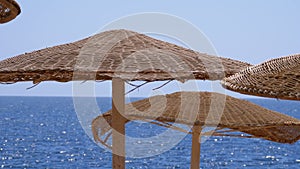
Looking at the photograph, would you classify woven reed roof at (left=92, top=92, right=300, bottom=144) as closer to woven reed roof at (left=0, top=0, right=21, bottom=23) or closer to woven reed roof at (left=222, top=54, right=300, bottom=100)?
woven reed roof at (left=222, top=54, right=300, bottom=100)

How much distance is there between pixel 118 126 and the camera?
3758 mm

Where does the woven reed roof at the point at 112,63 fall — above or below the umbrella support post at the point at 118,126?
above

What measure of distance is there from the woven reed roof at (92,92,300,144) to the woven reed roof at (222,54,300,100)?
1298mm

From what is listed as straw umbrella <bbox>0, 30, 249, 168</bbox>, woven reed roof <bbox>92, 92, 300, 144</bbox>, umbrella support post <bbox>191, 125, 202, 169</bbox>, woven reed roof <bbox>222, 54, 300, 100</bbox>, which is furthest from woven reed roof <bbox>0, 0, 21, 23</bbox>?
umbrella support post <bbox>191, 125, 202, 169</bbox>

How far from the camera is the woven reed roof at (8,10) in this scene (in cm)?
216

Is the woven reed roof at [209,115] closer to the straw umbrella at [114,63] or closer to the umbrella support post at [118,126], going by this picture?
the umbrella support post at [118,126]

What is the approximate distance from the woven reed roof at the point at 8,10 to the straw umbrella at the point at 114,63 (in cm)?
66

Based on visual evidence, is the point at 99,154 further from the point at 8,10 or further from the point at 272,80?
Answer: the point at 8,10

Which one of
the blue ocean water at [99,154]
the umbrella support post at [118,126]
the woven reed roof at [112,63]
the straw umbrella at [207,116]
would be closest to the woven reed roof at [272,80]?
the woven reed roof at [112,63]

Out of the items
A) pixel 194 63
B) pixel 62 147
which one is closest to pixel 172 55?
pixel 194 63

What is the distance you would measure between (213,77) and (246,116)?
1.36 metres

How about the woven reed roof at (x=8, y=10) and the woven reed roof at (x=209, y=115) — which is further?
the woven reed roof at (x=209, y=115)

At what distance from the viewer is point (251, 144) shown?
29297 millimetres

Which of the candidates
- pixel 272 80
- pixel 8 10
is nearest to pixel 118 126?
pixel 272 80
